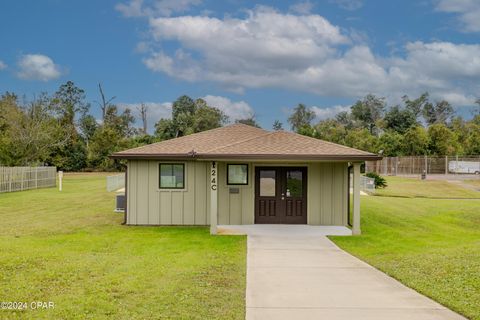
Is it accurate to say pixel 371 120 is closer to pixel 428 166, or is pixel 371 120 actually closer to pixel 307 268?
pixel 428 166

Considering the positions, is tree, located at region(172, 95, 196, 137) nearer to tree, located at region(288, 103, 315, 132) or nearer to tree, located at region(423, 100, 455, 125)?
tree, located at region(288, 103, 315, 132)

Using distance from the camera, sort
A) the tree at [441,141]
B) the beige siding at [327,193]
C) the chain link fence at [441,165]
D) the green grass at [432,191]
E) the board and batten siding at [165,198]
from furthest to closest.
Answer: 1. the tree at [441,141]
2. the chain link fence at [441,165]
3. the green grass at [432,191]
4. the board and batten siding at [165,198]
5. the beige siding at [327,193]

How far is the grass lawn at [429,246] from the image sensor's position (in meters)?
7.05

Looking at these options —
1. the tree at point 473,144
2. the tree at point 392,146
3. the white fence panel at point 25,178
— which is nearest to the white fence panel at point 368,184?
the white fence panel at point 25,178

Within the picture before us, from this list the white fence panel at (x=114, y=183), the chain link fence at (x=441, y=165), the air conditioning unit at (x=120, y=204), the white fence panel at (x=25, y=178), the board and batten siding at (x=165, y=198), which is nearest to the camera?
the board and batten siding at (x=165, y=198)

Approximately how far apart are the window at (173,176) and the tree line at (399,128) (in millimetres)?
33292

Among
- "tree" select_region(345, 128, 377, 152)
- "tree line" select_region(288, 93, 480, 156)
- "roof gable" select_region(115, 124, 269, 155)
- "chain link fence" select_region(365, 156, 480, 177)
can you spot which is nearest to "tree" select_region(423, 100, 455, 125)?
"tree line" select_region(288, 93, 480, 156)

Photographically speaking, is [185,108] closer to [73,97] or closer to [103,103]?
[103,103]

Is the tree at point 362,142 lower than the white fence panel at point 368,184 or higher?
higher

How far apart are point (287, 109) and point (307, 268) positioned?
80491mm

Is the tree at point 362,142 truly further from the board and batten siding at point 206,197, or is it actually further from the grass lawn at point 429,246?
the board and batten siding at point 206,197

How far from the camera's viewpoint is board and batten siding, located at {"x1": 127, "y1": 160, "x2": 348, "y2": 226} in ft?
47.6

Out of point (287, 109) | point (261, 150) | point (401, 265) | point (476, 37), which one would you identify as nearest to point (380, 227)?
point (261, 150)

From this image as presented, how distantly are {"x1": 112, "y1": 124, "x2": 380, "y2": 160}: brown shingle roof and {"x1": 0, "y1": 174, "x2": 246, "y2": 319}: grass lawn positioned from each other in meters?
2.41
